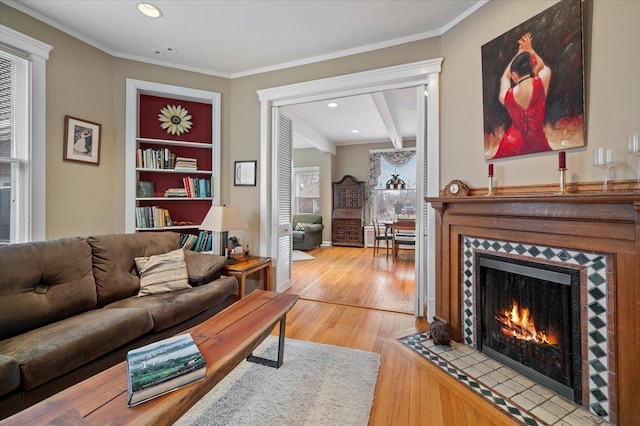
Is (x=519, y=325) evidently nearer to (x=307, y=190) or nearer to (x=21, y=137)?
(x=21, y=137)

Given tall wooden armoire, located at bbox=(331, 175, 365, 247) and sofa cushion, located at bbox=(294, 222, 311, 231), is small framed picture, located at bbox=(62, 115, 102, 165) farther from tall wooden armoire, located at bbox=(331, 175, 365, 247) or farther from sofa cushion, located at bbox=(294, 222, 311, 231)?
tall wooden armoire, located at bbox=(331, 175, 365, 247)

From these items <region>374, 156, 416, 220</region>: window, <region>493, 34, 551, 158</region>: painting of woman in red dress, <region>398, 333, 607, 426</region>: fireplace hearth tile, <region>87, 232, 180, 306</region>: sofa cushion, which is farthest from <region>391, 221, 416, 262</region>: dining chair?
<region>87, 232, 180, 306</region>: sofa cushion

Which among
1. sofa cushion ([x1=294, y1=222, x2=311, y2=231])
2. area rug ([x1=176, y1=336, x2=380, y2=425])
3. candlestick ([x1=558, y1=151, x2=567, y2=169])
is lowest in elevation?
area rug ([x1=176, y1=336, x2=380, y2=425])

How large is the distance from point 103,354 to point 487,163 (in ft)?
10.1

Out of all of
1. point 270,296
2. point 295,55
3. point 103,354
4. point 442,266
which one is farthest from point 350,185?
point 103,354

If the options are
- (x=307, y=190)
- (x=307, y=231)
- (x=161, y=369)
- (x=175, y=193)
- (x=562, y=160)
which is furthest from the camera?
(x=307, y=190)

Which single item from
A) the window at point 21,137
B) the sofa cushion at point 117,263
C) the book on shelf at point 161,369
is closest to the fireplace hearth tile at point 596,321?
the book on shelf at point 161,369

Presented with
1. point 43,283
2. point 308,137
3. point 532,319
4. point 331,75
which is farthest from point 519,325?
point 308,137

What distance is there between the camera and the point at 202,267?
2.60m

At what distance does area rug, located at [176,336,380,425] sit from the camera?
1.52 m

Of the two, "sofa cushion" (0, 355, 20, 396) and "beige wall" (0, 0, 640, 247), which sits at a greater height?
"beige wall" (0, 0, 640, 247)

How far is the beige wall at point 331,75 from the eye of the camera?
5.08ft

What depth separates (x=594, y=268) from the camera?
1553 mm

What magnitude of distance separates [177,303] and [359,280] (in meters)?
2.83
